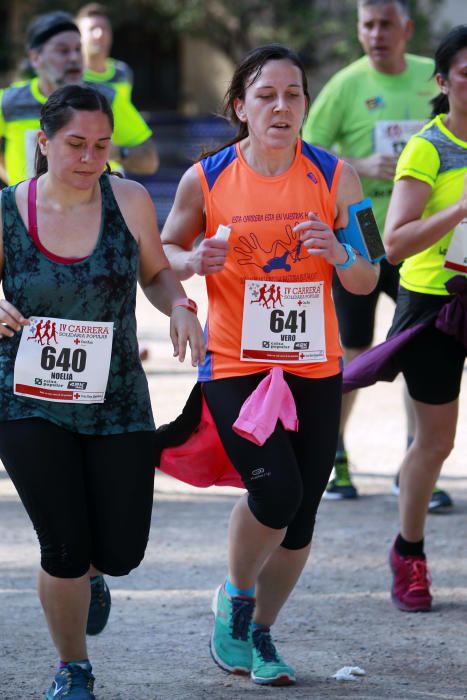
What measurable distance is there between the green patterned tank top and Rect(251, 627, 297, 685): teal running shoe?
33.2 inches

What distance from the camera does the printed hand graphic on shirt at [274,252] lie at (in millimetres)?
4008

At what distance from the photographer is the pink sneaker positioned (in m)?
4.86

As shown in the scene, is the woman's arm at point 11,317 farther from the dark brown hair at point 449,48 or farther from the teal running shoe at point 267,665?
the dark brown hair at point 449,48

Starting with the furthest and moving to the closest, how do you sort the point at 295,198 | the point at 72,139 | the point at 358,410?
the point at 358,410, the point at 295,198, the point at 72,139

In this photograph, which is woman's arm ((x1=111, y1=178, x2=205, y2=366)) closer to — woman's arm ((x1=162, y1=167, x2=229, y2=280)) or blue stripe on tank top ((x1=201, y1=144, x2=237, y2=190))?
woman's arm ((x1=162, y1=167, x2=229, y2=280))

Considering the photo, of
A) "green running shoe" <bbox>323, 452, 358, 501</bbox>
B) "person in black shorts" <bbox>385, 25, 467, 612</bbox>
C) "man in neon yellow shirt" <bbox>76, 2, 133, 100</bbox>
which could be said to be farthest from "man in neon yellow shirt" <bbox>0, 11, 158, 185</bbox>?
"person in black shorts" <bbox>385, 25, 467, 612</bbox>

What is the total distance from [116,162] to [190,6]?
19.1 meters

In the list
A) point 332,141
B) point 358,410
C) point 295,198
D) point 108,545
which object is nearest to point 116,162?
point 332,141

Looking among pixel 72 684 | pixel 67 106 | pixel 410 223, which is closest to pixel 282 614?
pixel 72 684

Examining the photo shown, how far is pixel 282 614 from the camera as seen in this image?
4.86 meters

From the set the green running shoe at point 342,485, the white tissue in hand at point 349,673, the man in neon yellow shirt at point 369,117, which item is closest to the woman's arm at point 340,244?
the white tissue in hand at point 349,673

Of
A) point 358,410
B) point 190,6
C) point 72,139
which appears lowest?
point 358,410

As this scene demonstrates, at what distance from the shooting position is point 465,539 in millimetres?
5793

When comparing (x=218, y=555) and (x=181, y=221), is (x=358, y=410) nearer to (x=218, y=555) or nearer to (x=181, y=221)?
(x=218, y=555)
